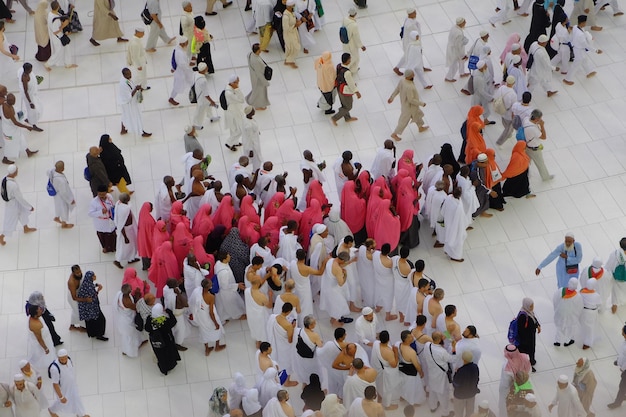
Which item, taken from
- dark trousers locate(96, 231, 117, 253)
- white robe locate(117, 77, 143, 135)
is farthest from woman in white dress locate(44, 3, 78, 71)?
dark trousers locate(96, 231, 117, 253)

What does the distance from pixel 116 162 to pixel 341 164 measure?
3.89 meters

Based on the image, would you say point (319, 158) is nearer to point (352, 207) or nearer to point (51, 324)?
point (352, 207)

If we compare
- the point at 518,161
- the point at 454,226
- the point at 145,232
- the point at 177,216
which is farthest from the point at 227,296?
the point at 518,161

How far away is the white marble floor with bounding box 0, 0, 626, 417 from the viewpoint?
53.2 feet

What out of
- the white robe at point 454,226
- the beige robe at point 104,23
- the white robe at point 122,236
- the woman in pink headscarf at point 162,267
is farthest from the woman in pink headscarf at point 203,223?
the beige robe at point 104,23

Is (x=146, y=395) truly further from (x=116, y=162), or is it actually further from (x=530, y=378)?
(x=530, y=378)

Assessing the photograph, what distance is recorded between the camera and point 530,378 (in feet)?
52.2

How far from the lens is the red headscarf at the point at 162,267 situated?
16234mm

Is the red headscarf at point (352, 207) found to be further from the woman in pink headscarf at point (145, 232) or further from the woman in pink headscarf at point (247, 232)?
the woman in pink headscarf at point (145, 232)

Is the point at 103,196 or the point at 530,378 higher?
the point at 103,196

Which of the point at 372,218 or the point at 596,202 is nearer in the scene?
the point at 372,218

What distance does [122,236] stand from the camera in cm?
1728

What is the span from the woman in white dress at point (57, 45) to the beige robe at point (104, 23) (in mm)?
722

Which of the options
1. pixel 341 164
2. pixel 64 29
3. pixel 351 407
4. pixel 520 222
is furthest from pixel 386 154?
pixel 64 29
